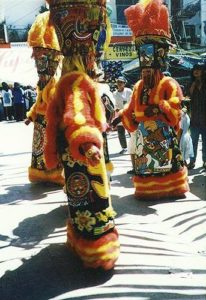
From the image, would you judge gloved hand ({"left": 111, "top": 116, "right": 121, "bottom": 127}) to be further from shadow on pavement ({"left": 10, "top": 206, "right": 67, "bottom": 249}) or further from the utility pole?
the utility pole

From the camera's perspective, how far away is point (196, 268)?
2996mm

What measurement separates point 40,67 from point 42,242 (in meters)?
2.82

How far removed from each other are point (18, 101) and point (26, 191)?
10329mm

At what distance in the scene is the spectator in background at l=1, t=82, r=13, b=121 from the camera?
15.7 metres

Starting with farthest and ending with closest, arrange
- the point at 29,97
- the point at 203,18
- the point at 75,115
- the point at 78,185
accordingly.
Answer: the point at 203,18, the point at 29,97, the point at 78,185, the point at 75,115

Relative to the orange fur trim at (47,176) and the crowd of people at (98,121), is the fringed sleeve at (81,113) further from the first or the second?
the orange fur trim at (47,176)

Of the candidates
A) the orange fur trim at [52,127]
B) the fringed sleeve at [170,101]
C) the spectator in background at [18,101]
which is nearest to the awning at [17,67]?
the spectator in background at [18,101]

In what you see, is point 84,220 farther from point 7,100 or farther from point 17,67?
point 17,67

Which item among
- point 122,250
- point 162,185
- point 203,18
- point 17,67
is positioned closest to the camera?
point 122,250

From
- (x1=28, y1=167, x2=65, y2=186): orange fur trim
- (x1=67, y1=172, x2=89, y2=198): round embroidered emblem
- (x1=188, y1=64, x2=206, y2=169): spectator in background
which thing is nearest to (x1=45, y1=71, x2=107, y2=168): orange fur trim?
(x1=67, y1=172, x2=89, y2=198): round embroidered emblem

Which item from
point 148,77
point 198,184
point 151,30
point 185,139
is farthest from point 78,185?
point 185,139

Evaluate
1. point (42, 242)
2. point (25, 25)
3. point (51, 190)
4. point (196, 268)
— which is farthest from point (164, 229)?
point (25, 25)

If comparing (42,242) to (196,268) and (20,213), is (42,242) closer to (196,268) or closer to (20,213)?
(20,213)

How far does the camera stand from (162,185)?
15.6 ft
